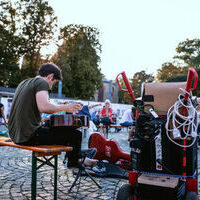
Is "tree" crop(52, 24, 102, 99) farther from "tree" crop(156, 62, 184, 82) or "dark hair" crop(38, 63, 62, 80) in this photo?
"dark hair" crop(38, 63, 62, 80)

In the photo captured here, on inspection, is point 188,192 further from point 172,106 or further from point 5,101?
point 5,101

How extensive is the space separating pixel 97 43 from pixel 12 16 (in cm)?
1185

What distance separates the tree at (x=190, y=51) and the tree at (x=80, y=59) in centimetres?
1486

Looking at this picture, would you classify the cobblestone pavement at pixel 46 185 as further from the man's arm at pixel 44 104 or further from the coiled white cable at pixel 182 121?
the man's arm at pixel 44 104

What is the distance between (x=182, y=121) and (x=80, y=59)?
3332 cm

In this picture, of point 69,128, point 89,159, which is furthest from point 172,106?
point 89,159

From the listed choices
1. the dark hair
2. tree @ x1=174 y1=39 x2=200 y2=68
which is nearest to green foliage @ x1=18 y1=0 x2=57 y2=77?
tree @ x1=174 y1=39 x2=200 y2=68

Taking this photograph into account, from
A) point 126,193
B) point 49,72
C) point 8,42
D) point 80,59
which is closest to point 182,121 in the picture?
point 126,193

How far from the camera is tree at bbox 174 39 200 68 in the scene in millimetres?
41094

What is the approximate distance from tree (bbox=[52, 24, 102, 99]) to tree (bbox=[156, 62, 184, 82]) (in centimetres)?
1621

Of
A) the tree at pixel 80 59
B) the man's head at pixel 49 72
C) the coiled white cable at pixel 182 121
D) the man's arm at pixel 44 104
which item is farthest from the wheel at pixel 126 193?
the tree at pixel 80 59

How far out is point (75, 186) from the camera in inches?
167

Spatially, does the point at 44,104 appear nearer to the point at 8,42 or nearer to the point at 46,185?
the point at 46,185

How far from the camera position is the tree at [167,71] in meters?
46.7
